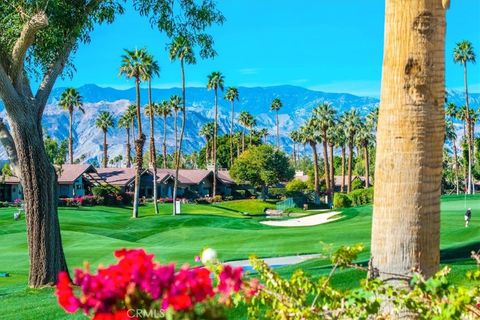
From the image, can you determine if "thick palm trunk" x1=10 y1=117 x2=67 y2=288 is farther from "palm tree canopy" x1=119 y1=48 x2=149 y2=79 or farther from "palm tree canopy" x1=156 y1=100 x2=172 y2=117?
"palm tree canopy" x1=156 y1=100 x2=172 y2=117

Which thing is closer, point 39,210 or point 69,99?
point 39,210

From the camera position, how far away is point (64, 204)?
62.0m

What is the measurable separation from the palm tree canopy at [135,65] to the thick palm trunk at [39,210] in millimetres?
48104

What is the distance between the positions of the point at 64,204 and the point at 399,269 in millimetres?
60016

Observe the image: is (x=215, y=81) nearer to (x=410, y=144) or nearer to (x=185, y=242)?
(x=185, y=242)

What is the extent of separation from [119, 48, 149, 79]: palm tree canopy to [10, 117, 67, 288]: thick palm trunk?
1894 inches

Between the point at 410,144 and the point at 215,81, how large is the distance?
272 feet

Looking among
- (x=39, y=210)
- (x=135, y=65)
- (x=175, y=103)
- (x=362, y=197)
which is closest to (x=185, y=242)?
(x=39, y=210)

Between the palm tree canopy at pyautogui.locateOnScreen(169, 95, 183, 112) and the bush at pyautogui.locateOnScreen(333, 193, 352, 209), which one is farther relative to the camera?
the palm tree canopy at pyautogui.locateOnScreen(169, 95, 183, 112)

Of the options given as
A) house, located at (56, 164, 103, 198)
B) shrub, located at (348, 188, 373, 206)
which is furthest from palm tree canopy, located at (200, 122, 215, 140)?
shrub, located at (348, 188, 373, 206)

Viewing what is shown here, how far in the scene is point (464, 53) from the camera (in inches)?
3314

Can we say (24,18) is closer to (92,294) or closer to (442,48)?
(442,48)

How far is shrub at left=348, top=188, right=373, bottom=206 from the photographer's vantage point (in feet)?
210

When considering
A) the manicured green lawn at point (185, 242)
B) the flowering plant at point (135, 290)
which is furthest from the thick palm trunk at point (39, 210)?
the flowering plant at point (135, 290)
